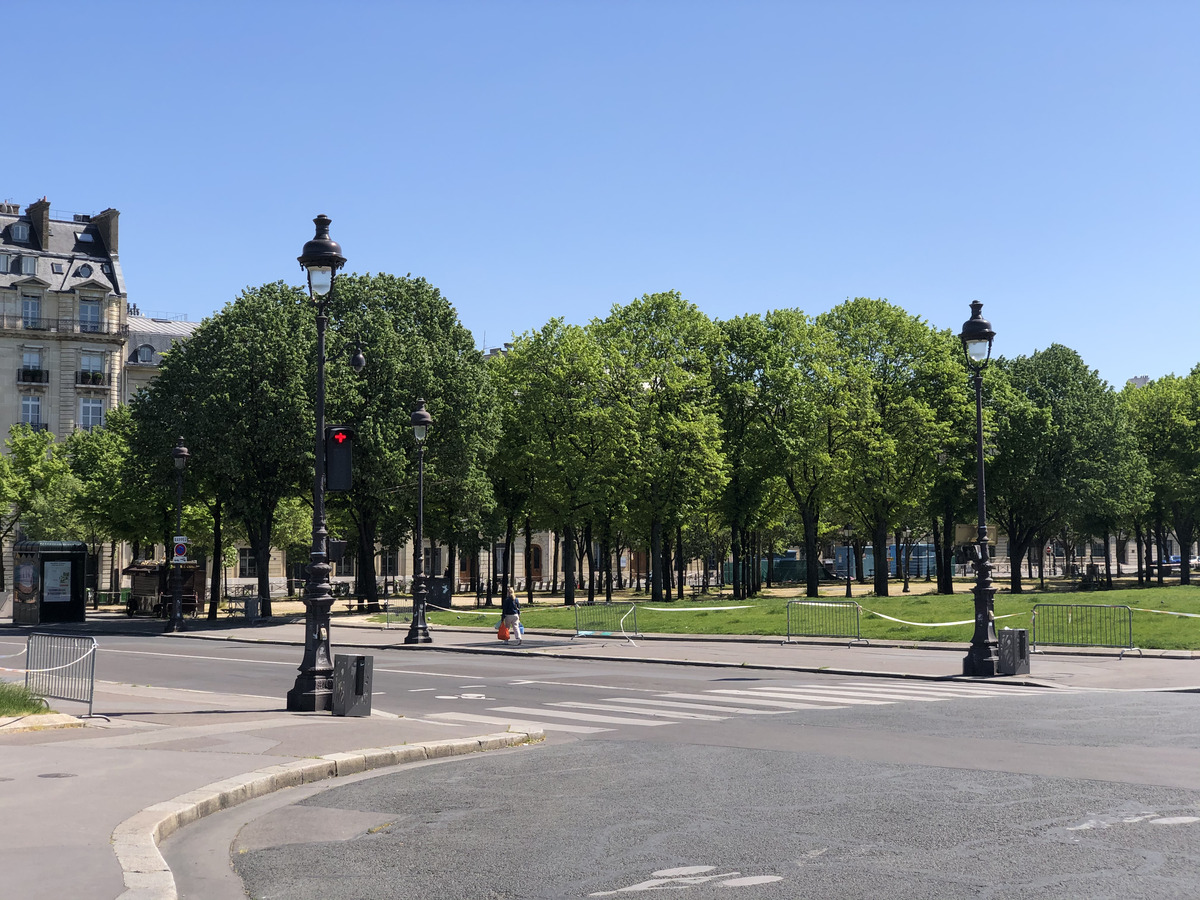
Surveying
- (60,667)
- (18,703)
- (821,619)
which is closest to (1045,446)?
(821,619)

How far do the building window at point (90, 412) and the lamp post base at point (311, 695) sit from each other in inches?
2729

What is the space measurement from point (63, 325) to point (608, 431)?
45321 millimetres

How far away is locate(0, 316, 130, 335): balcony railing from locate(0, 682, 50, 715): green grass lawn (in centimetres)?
6916

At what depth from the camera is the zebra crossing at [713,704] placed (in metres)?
16.5

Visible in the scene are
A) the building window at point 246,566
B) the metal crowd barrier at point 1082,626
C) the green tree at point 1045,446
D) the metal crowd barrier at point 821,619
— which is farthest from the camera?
the building window at point 246,566

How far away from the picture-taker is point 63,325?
7881 cm

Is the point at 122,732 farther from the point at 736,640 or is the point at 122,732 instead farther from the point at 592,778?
the point at 736,640

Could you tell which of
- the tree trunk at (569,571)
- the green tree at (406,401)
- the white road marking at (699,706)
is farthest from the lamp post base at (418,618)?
the tree trunk at (569,571)

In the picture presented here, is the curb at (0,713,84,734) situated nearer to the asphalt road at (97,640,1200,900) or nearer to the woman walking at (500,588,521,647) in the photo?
the asphalt road at (97,640,1200,900)

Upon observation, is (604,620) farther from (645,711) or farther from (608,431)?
(645,711)

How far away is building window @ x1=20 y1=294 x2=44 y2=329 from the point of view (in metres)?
78.3

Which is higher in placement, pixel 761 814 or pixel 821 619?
pixel 761 814

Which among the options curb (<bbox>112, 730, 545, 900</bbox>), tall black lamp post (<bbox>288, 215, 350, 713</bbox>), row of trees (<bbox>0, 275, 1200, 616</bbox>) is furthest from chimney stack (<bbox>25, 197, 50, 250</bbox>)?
curb (<bbox>112, 730, 545, 900</bbox>)

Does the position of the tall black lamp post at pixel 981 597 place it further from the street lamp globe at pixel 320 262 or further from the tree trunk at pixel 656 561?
the tree trunk at pixel 656 561
